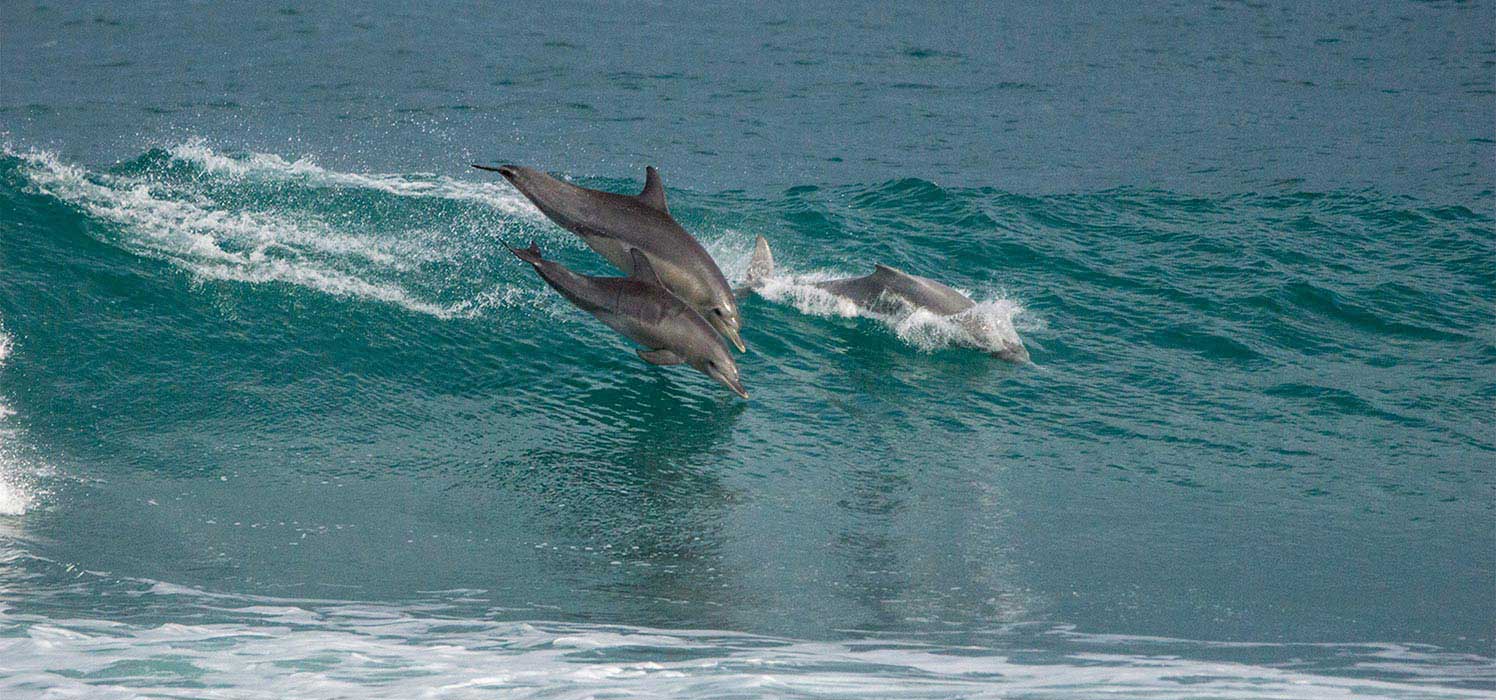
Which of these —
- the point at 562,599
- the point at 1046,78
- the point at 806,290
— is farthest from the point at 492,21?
the point at 562,599

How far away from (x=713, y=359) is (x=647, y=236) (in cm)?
93

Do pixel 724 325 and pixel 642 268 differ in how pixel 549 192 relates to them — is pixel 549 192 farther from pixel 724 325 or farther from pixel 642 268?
pixel 724 325

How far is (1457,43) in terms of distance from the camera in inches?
1172

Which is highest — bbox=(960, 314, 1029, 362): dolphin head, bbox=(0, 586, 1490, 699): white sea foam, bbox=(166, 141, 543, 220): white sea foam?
bbox=(166, 141, 543, 220): white sea foam

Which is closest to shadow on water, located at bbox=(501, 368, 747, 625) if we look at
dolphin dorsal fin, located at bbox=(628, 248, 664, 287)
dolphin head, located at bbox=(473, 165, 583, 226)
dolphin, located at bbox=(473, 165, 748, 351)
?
dolphin, located at bbox=(473, 165, 748, 351)

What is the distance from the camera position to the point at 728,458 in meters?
10.3

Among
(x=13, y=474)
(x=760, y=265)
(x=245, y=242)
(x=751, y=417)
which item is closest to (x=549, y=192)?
(x=751, y=417)

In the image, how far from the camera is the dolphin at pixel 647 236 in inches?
373

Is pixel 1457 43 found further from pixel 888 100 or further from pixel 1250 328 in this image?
pixel 1250 328

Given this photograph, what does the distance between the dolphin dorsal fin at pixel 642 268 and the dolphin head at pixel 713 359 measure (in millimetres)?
478

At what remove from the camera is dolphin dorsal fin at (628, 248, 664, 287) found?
9.22 metres

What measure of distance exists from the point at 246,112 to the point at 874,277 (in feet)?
43.0

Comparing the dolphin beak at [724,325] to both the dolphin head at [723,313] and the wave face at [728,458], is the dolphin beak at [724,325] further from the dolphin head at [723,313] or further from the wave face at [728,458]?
the wave face at [728,458]

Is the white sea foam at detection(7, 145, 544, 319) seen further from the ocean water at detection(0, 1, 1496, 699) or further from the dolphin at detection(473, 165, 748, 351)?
the dolphin at detection(473, 165, 748, 351)
